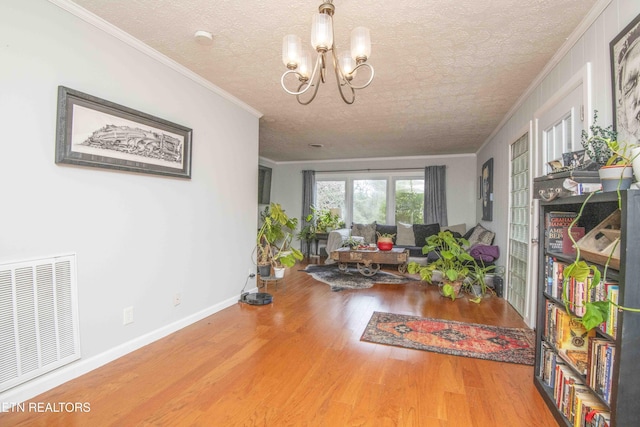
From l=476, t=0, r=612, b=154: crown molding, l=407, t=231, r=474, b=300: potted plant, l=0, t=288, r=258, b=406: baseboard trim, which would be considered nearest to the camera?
l=0, t=288, r=258, b=406: baseboard trim

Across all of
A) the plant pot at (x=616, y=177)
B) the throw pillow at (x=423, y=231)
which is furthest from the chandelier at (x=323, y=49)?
the throw pillow at (x=423, y=231)

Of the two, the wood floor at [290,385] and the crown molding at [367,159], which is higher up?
the crown molding at [367,159]

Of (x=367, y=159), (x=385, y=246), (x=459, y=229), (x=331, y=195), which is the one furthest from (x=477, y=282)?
(x=331, y=195)

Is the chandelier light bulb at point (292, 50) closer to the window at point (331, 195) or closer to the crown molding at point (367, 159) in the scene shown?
the crown molding at point (367, 159)

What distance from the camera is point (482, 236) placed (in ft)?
15.4

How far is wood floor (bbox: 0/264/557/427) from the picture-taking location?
5.37 feet

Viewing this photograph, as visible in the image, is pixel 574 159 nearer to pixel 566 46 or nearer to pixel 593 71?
pixel 593 71

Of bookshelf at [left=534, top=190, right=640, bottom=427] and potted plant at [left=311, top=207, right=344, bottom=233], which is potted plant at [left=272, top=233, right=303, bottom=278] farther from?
potted plant at [left=311, top=207, right=344, bottom=233]

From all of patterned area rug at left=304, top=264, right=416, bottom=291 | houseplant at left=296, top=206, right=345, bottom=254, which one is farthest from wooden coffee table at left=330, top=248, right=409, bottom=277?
houseplant at left=296, top=206, right=345, bottom=254

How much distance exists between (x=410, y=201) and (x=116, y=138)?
592 centimetres

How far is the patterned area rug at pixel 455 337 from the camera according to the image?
7.79ft

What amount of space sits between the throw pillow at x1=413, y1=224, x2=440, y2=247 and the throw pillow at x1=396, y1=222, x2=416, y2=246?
9 cm

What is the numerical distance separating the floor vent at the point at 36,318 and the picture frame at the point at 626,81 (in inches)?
124

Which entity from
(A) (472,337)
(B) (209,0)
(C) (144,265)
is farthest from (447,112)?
(C) (144,265)
